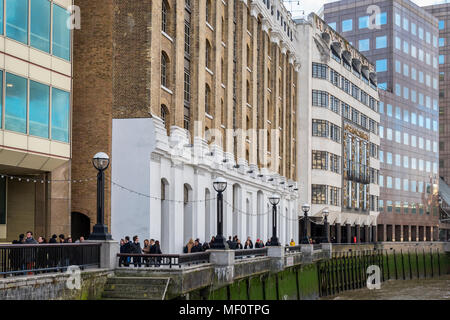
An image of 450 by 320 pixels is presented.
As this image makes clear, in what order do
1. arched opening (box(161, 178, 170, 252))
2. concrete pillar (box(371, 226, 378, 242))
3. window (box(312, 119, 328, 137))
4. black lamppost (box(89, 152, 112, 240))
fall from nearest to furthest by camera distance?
black lamppost (box(89, 152, 112, 240)), arched opening (box(161, 178, 170, 252)), window (box(312, 119, 328, 137)), concrete pillar (box(371, 226, 378, 242))

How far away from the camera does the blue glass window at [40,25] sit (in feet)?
92.1

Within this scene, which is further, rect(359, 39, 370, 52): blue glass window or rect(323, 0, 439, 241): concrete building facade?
rect(359, 39, 370, 52): blue glass window

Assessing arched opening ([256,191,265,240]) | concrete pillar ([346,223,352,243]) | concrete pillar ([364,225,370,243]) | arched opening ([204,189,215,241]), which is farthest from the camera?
concrete pillar ([364,225,370,243])

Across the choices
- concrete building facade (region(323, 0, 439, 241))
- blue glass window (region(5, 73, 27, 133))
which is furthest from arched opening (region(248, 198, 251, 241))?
concrete building facade (region(323, 0, 439, 241))

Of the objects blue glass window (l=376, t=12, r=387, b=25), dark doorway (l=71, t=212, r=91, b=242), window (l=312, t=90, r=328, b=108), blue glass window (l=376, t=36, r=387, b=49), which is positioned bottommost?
dark doorway (l=71, t=212, r=91, b=242)

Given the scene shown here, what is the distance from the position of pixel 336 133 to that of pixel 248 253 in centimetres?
4471

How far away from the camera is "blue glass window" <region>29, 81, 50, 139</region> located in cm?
2809

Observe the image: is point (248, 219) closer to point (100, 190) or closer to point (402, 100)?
point (100, 190)

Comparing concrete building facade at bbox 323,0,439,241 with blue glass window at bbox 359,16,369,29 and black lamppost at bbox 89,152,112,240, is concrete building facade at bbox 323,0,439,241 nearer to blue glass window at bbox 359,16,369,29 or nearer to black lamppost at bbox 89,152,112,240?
blue glass window at bbox 359,16,369,29

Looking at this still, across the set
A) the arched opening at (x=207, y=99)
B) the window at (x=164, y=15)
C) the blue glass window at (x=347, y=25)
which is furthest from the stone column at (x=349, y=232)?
the window at (x=164, y=15)

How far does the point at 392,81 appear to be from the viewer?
328 ft

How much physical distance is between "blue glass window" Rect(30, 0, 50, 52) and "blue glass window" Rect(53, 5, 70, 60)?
540mm

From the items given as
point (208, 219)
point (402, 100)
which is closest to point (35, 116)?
point (208, 219)

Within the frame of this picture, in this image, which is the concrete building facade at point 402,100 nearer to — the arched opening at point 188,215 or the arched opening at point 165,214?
the arched opening at point 188,215
